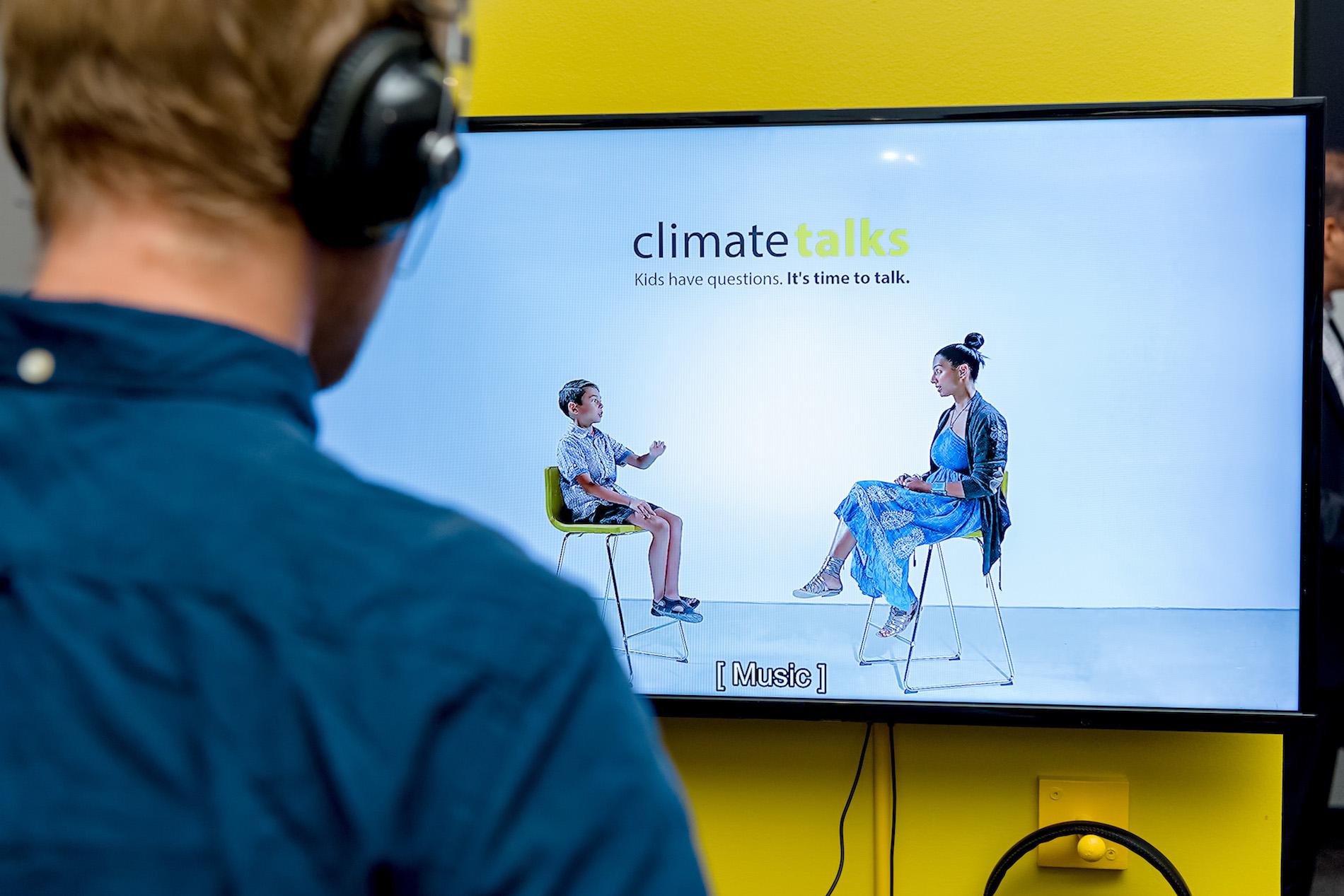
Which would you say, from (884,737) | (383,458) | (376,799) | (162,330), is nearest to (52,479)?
(162,330)

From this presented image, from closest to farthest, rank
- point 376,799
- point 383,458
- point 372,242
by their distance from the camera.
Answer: point 376,799 → point 372,242 → point 383,458

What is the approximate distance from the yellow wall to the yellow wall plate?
0.08 ft

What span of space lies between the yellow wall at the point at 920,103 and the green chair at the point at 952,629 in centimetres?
18

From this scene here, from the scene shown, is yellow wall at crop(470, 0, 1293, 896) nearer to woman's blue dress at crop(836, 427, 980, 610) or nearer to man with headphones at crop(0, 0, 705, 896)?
woman's blue dress at crop(836, 427, 980, 610)

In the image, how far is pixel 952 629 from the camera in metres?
1.64

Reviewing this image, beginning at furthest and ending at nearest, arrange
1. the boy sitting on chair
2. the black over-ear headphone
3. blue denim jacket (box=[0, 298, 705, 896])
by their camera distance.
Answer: the boy sitting on chair
the black over-ear headphone
blue denim jacket (box=[0, 298, 705, 896])

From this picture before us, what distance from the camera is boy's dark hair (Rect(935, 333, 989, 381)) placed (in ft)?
5.32

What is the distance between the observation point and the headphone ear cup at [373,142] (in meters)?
0.52

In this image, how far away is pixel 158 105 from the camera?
1.60ft

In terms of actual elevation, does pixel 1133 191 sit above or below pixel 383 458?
above

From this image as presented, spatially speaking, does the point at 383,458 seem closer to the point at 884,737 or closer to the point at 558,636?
the point at 884,737

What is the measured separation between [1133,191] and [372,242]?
1330 mm

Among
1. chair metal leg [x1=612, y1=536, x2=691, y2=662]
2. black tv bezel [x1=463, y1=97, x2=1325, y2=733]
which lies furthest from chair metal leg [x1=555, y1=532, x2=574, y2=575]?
black tv bezel [x1=463, y1=97, x2=1325, y2=733]

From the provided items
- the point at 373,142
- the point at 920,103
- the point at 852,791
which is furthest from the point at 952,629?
the point at 373,142
